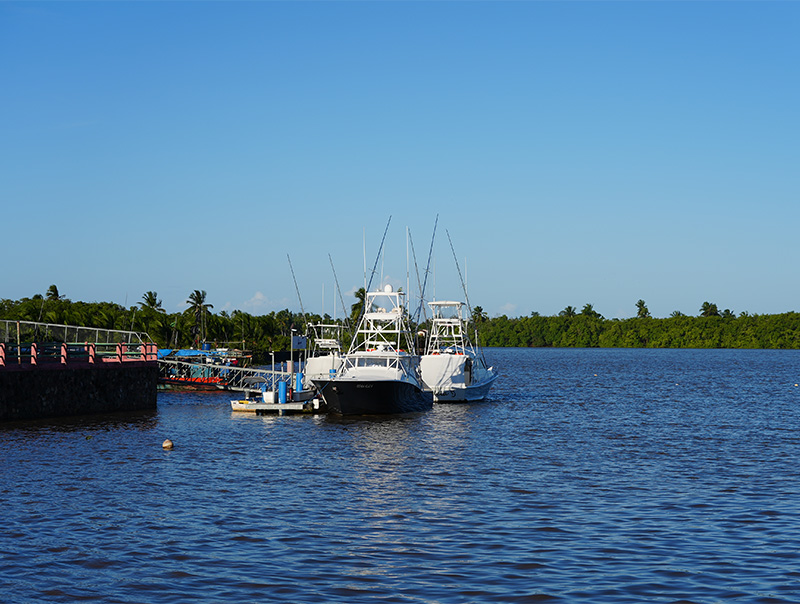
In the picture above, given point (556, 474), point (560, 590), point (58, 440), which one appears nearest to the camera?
point (560, 590)

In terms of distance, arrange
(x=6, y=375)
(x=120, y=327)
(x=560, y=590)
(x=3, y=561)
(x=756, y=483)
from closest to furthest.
Answer: 1. (x=560, y=590)
2. (x=3, y=561)
3. (x=756, y=483)
4. (x=6, y=375)
5. (x=120, y=327)

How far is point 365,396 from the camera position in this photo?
48.5 metres

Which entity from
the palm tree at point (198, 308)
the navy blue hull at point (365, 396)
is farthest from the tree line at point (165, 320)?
the navy blue hull at point (365, 396)

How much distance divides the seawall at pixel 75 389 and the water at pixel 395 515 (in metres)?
1.56

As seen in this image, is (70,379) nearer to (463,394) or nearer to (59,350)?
(59,350)

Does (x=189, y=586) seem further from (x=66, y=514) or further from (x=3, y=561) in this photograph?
(x=66, y=514)

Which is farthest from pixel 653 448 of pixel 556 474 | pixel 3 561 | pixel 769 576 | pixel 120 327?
pixel 120 327

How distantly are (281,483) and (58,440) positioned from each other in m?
14.2

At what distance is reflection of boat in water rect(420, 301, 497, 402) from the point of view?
201 ft

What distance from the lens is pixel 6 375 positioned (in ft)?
138

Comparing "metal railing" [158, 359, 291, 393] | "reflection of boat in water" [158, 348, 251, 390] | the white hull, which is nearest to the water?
the white hull

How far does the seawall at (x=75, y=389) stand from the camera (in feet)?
140

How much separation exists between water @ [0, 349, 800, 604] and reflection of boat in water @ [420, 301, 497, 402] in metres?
16.8

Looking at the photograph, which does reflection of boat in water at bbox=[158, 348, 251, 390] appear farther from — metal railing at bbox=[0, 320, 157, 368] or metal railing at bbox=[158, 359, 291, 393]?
metal railing at bbox=[0, 320, 157, 368]
